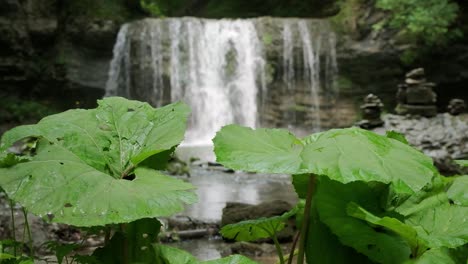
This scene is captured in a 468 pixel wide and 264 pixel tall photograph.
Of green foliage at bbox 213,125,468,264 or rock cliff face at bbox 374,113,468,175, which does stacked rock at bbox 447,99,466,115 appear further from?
green foliage at bbox 213,125,468,264

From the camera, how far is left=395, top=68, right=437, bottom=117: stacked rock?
12703 millimetres

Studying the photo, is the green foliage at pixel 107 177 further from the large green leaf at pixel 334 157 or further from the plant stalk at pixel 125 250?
the large green leaf at pixel 334 157

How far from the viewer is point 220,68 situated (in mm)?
18109

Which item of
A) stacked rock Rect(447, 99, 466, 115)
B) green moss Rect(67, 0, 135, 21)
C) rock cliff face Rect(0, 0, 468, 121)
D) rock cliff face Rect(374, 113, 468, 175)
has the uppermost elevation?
green moss Rect(67, 0, 135, 21)

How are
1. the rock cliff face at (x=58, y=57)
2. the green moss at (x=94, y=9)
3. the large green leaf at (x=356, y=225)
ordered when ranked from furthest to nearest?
1. the green moss at (x=94, y=9)
2. the rock cliff face at (x=58, y=57)
3. the large green leaf at (x=356, y=225)

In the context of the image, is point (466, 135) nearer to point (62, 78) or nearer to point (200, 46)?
point (200, 46)

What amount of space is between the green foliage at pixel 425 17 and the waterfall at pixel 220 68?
282cm

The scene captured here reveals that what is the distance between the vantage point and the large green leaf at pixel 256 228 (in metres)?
1.19

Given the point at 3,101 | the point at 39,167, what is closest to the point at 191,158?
the point at 3,101

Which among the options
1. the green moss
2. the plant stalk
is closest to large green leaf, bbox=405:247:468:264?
the plant stalk

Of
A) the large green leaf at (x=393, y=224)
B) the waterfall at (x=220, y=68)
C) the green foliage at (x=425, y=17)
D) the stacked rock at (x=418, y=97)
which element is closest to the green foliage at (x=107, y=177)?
the large green leaf at (x=393, y=224)

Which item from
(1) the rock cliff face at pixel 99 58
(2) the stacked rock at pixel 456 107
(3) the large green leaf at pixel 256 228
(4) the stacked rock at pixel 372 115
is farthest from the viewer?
(1) the rock cliff face at pixel 99 58

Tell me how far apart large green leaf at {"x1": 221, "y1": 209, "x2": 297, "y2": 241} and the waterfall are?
16454 mm

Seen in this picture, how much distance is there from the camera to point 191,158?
1325 cm
